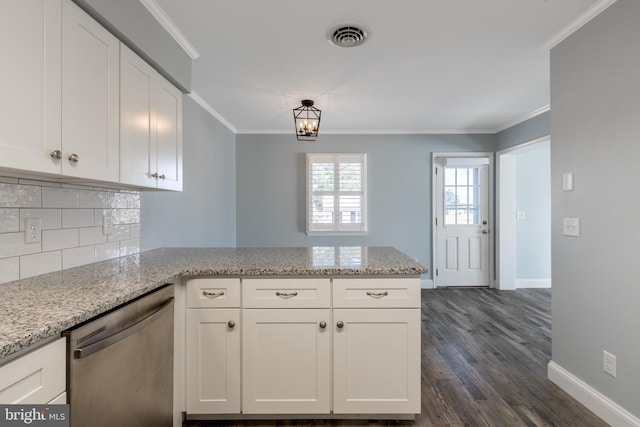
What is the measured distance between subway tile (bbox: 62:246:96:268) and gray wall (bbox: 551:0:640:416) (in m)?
2.95

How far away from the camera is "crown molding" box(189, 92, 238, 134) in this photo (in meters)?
3.23

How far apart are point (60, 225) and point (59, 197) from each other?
0.14m

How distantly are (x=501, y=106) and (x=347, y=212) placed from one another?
2379 mm

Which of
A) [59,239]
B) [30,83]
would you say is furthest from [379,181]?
[30,83]

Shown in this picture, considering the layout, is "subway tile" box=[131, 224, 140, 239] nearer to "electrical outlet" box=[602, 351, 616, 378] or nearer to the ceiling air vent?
the ceiling air vent

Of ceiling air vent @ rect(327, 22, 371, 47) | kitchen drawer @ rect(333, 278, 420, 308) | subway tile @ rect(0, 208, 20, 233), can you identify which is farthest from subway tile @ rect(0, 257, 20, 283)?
ceiling air vent @ rect(327, 22, 371, 47)

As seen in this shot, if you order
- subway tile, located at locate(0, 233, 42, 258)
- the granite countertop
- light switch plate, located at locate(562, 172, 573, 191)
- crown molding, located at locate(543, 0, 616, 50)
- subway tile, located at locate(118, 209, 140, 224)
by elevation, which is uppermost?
crown molding, located at locate(543, 0, 616, 50)

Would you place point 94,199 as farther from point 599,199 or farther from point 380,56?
point 599,199

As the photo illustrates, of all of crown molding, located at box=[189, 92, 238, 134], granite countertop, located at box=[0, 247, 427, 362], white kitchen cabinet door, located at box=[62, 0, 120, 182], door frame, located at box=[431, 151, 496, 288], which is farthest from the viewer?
door frame, located at box=[431, 151, 496, 288]

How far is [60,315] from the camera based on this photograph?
0.92m

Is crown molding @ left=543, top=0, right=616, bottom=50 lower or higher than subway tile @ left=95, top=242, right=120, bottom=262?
higher

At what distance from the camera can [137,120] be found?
1643 mm

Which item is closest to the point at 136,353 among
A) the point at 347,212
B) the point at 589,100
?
the point at 589,100

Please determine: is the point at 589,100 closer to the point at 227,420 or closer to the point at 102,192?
the point at 227,420
